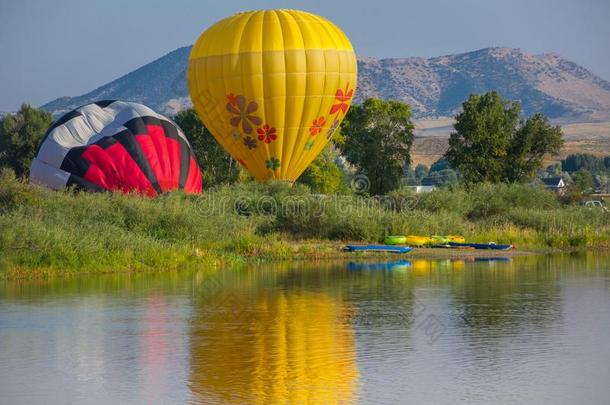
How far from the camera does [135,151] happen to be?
43.1m

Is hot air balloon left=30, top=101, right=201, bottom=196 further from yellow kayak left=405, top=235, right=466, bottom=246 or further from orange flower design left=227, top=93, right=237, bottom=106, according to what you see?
yellow kayak left=405, top=235, right=466, bottom=246

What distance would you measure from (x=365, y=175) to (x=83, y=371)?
47.6 m

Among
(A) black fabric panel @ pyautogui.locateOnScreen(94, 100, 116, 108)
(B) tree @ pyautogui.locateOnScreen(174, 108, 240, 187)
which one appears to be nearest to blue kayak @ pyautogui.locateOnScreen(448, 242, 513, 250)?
(A) black fabric panel @ pyautogui.locateOnScreen(94, 100, 116, 108)

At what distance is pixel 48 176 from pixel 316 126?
33.4 feet

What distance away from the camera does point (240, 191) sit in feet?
151

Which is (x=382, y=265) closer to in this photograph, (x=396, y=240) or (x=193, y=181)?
Result: (x=396, y=240)

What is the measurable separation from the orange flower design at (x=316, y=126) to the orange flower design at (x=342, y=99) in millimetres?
568

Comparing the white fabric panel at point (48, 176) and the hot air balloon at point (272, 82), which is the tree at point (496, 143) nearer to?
the hot air balloon at point (272, 82)

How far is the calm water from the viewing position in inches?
667

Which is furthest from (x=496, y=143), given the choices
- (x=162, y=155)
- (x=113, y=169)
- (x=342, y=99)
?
(x=113, y=169)

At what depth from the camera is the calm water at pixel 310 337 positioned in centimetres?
1695

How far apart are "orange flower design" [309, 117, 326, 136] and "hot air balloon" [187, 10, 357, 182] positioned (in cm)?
5

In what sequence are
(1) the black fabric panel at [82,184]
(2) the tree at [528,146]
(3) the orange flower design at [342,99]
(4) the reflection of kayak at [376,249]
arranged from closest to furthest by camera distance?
(4) the reflection of kayak at [376,249] < (1) the black fabric panel at [82,184] < (3) the orange flower design at [342,99] < (2) the tree at [528,146]

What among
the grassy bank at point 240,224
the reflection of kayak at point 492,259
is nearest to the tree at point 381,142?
the grassy bank at point 240,224
